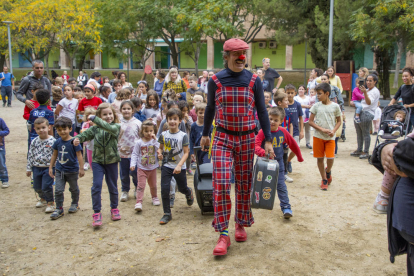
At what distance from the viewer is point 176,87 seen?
9.36 m

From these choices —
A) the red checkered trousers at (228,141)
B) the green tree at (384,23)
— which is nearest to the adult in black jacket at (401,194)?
the red checkered trousers at (228,141)

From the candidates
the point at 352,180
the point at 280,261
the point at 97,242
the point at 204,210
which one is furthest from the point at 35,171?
the point at 352,180

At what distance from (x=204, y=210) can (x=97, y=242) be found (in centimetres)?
150

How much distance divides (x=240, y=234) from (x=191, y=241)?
58 cm

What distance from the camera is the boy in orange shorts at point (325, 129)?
6410 mm

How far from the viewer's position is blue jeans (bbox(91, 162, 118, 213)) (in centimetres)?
498

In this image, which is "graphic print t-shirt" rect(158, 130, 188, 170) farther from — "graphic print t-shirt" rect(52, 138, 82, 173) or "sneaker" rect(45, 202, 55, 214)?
"sneaker" rect(45, 202, 55, 214)

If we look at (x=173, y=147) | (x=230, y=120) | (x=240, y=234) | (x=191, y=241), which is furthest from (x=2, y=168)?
(x=230, y=120)

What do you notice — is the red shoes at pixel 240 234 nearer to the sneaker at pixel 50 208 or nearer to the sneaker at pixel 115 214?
the sneaker at pixel 115 214

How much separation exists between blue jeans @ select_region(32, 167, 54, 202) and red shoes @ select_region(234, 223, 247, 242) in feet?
9.37

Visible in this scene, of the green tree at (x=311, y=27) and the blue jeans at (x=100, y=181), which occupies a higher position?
the green tree at (x=311, y=27)

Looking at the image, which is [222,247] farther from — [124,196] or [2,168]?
[2,168]

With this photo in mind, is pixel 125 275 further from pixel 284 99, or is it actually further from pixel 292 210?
pixel 284 99

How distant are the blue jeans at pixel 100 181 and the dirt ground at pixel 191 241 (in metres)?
0.29
